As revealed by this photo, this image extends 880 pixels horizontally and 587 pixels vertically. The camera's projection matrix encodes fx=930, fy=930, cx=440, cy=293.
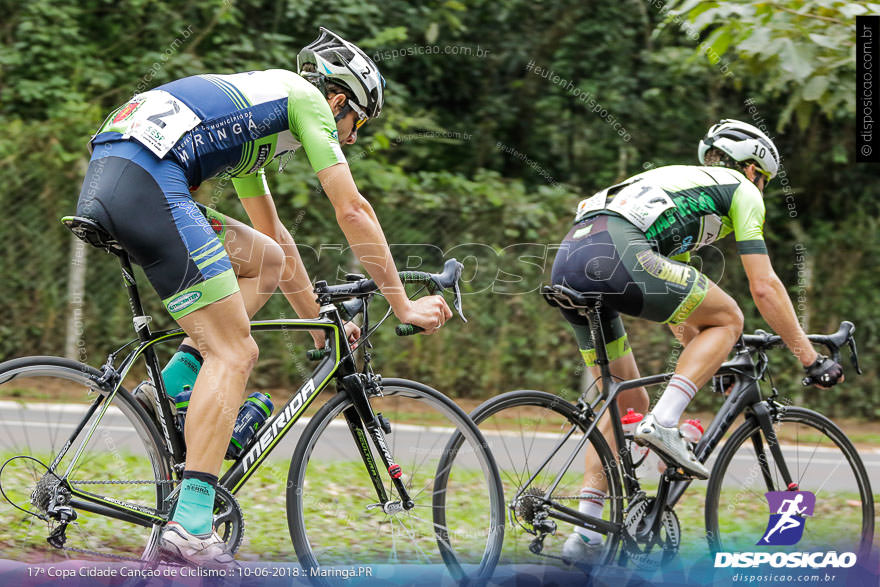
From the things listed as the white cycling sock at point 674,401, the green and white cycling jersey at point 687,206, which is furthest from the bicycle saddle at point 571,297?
the white cycling sock at point 674,401

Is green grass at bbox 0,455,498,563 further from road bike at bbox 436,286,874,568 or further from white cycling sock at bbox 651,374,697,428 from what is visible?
white cycling sock at bbox 651,374,697,428

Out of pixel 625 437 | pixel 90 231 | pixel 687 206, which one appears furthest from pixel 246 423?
pixel 687 206

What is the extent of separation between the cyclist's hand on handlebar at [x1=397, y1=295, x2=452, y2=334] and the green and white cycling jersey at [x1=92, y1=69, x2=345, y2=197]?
0.61m

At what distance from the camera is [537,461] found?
13.0 feet

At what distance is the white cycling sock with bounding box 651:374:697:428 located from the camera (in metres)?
3.95

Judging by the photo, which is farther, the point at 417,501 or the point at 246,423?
the point at 417,501

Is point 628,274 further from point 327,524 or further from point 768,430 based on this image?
point 327,524

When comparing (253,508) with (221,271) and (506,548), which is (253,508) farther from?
(221,271)

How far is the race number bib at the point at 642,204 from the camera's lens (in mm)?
4043

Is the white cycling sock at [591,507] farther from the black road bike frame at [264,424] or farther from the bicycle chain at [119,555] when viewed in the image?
the bicycle chain at [119,555]

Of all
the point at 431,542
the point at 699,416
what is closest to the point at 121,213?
the point at 431,542

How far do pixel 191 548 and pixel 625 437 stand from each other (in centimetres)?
192

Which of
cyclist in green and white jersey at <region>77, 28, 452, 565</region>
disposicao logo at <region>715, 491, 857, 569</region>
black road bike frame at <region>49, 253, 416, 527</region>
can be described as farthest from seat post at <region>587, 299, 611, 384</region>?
black road bike frame at <region>49, 253, 416, 527</region>

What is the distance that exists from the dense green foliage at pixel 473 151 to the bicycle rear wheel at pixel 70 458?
14.9 feet
